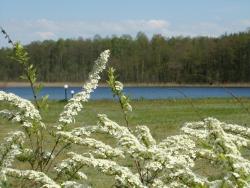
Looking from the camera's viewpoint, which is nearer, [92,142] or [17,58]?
[92,142]

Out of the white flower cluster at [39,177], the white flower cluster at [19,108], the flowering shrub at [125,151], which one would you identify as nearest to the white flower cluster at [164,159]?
the flowering shrub at [125,151]

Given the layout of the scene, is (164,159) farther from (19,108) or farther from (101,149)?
(19,108)

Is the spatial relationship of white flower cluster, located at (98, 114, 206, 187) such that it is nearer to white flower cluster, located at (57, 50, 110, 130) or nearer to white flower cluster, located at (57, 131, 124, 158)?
white flower cluster, located at (57, 131, 124, 158)

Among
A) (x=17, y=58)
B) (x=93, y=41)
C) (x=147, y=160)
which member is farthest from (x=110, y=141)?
(x=93, y=41)

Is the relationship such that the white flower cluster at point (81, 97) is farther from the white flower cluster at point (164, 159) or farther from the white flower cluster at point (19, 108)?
the white flower cluster at point (164, 159)

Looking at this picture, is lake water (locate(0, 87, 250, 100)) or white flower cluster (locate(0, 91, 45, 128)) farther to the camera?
lake water (locate(0, 87, 250, 100))

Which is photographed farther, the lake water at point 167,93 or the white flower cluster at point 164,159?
the lake water at point 167,93

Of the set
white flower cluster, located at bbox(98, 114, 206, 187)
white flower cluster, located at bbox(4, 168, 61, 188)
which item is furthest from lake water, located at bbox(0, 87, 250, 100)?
→ white flower cluster, located at bbox(4, 168, 61, 188)

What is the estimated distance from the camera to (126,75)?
12225 cm

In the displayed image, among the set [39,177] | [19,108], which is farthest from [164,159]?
[19,108]

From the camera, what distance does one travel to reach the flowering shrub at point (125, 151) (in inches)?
98.5

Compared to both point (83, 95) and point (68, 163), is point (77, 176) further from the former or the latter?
point (83, 95)

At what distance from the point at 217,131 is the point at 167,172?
19.3 inches

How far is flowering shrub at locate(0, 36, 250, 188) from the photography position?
8.21ft
